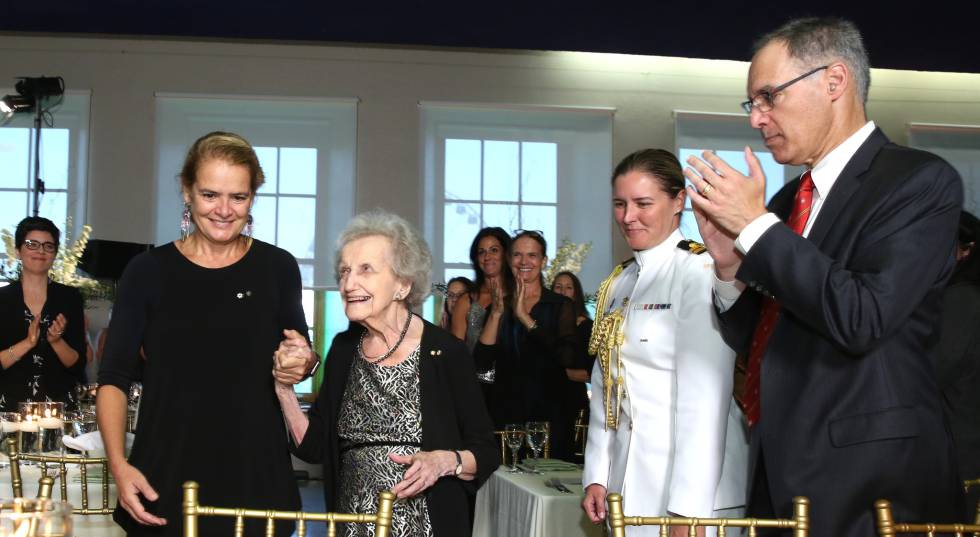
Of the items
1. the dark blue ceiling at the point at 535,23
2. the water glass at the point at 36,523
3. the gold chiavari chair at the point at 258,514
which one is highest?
the dark blue ceiling at the point at 535,23

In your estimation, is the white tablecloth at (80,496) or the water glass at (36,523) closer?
the water glass at (36,523)

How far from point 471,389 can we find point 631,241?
601 millimetres

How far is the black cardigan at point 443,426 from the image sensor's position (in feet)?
7.99

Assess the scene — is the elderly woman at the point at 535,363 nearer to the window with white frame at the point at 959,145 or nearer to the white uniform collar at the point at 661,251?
the white uniform collar at the point at 661,251

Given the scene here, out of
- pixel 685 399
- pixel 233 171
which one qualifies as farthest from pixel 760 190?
pixel 233 171

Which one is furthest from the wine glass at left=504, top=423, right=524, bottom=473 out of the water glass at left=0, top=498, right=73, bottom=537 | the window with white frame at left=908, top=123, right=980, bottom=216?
the window with white frame at left=908, top=123, right=980, bottom=216

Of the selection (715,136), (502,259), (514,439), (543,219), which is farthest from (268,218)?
(514,439)

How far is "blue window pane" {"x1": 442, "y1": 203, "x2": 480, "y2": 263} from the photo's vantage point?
9.71 m

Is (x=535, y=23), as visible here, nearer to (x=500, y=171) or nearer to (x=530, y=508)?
(x=500, y=171)

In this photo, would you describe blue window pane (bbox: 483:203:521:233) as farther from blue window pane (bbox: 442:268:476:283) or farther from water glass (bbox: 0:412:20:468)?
water glass (bbox: 0:412:20:468)

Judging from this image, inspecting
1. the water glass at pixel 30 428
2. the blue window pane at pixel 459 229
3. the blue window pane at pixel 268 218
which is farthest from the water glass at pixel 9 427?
the blue window pane at pixel 459 229

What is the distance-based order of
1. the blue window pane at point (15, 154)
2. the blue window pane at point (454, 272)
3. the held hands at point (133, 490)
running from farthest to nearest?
the blue window pane at point (454, 272) < the blue window pane at point (15, 154) < the held hands at point (133, 490)

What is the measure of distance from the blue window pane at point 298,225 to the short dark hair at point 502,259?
4.14 metres

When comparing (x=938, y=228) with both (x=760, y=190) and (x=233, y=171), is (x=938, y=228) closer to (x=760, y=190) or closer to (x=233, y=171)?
(x=760, y=190)
